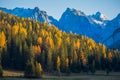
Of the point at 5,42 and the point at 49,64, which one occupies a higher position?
the point at 5,42

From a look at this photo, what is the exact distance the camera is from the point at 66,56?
633 ft

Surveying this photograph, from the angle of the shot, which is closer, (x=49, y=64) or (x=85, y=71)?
(x=49, y=64)

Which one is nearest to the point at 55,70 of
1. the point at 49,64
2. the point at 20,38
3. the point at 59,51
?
the point at 49,64

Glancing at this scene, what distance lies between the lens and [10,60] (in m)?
179

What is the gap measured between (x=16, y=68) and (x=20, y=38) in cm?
2764

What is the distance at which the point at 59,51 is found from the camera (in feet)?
643

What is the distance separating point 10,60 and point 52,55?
26.6m

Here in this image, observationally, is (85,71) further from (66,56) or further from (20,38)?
(20,38)

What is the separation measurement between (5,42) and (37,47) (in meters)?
20.1

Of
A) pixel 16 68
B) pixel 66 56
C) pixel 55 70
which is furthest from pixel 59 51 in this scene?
pixel 16 68

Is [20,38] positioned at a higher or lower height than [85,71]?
higher

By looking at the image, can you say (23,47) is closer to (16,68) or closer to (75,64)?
(16,68)

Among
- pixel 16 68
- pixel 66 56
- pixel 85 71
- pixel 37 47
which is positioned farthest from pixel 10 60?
pixel 85 71

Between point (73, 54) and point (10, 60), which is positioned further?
point (73, 54)
